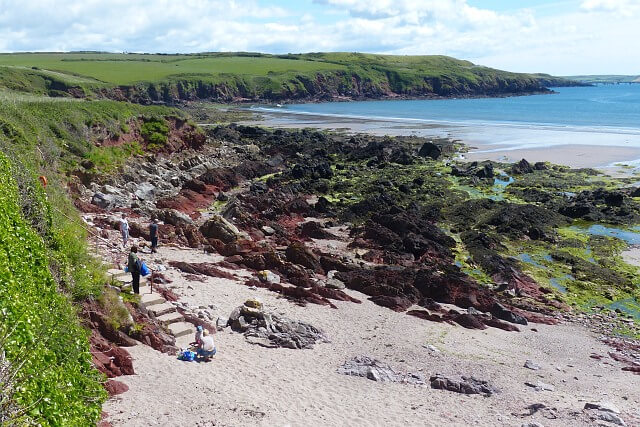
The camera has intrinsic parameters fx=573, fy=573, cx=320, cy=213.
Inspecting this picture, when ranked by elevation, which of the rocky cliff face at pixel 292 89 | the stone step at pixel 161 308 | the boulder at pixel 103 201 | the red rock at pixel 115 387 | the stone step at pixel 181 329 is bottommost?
the stone step at pixel 181 329

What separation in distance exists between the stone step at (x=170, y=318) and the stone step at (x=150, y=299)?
0.63 metres

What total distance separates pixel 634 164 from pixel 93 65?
137 meters

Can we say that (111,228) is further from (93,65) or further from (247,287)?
(93,65)

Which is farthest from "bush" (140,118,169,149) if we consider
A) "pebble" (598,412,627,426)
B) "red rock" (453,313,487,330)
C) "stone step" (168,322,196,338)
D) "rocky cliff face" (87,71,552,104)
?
"rocky cliff face" (87,71,552,104)

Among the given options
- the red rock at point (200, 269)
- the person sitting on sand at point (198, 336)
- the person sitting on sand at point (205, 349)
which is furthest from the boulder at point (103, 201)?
the person sitting on sand at point (205, 349)

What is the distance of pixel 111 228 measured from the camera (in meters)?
28.0

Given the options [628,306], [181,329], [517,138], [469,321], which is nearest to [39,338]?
[181,329]

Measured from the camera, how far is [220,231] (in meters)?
30.2

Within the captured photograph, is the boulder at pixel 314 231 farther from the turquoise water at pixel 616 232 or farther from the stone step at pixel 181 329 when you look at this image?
the turquoise water at pixel 616 232

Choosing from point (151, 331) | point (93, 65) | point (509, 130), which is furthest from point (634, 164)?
point (93, 65)

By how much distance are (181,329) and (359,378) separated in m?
5.78

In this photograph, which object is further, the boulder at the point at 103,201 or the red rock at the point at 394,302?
the boulder at the point at 103,201

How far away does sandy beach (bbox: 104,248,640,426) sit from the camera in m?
14.4

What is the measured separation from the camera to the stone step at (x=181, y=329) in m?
17.9
